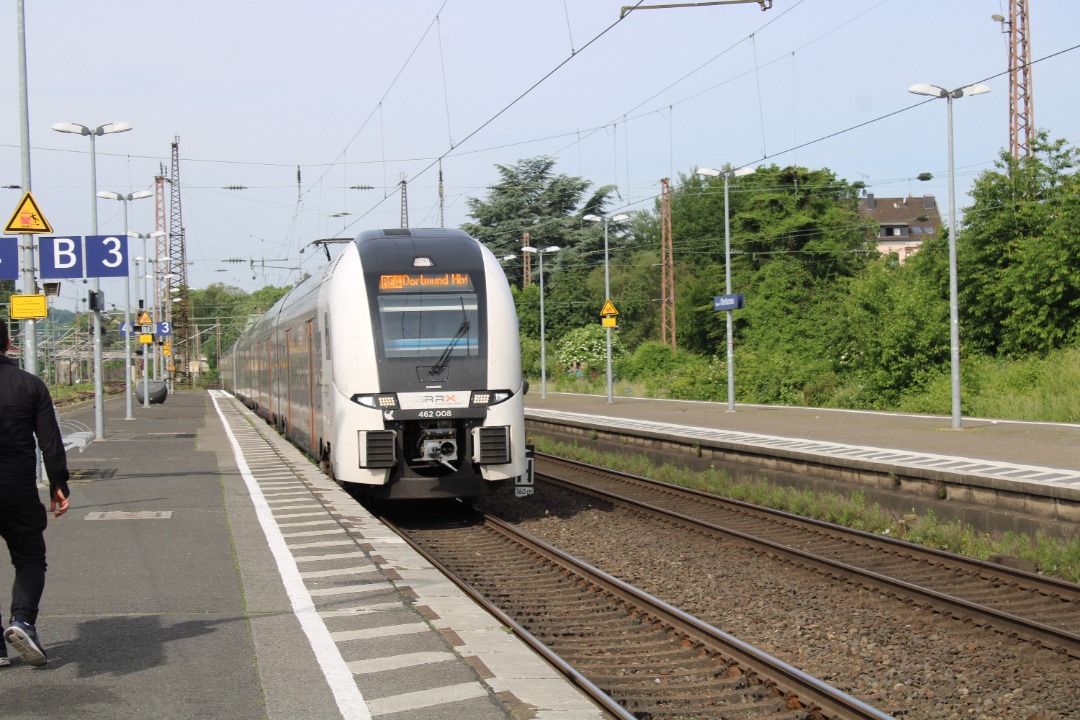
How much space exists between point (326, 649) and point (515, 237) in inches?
2388

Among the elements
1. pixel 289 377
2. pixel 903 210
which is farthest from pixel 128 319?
pixel 903 210

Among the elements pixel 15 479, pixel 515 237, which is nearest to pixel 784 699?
pixel 15 479

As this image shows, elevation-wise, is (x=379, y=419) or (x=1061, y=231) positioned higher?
(x=1061, y=231)

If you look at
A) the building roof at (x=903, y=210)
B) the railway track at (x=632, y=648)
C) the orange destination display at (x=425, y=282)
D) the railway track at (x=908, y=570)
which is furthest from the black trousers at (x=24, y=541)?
the building roof at (x=903, y=210)

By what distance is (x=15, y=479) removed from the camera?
6008 mm

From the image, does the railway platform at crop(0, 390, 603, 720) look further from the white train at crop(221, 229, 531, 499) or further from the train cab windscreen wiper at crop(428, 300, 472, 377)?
the train cab windscreen wiper at crop(428, 300, 472, 377)

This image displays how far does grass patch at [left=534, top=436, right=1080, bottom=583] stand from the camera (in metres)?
11.2

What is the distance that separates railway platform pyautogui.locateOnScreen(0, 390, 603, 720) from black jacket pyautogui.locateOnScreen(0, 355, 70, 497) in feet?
3.39

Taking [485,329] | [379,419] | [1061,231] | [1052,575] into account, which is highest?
[1061,231]

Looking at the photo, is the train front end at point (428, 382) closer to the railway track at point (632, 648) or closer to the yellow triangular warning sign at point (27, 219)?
the railway track at point (632, 648)

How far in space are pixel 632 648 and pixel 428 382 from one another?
18.3 feet

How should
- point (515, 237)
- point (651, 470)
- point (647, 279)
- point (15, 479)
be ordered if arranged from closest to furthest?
point (15, 479) → point (651, 470) → point (515, 237) → point (647, 279)

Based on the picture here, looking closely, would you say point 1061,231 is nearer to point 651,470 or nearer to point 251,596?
point 651,470

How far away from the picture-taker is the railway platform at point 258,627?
5598 millimetres
